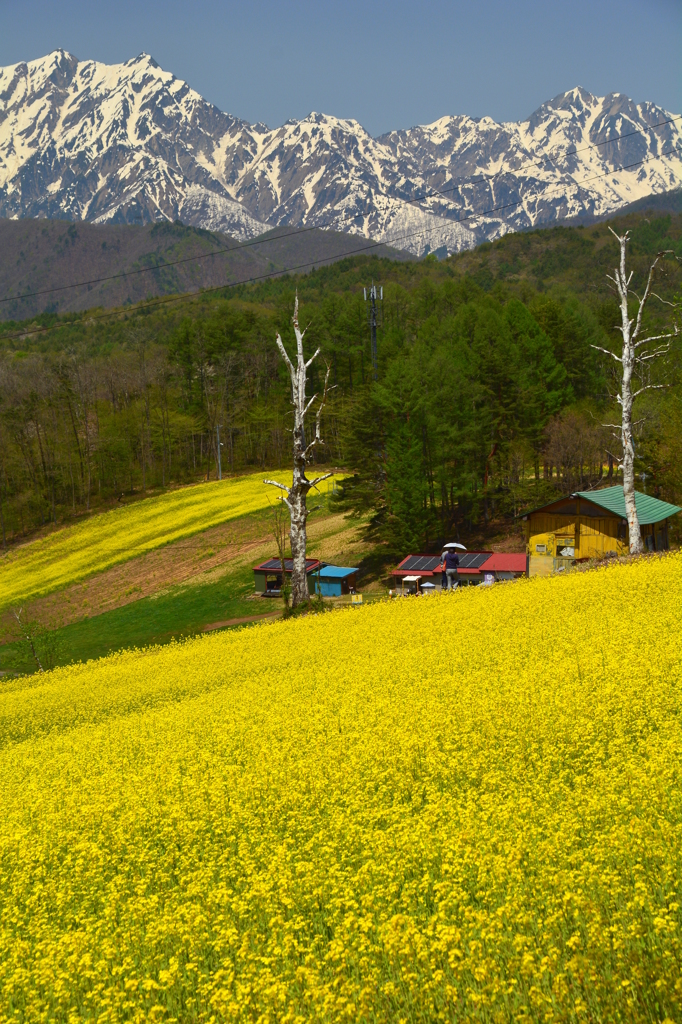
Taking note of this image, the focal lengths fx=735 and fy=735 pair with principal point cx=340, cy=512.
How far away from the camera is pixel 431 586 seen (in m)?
44.3

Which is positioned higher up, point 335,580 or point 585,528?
point 585,528

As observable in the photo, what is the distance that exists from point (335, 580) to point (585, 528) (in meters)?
18.3

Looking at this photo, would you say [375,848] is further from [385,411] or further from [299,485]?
[385,411]

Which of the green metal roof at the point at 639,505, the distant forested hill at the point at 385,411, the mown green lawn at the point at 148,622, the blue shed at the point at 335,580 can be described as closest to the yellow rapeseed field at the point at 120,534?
the distant forested hill at the point at 385,411

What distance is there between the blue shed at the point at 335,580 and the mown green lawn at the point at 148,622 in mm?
3716

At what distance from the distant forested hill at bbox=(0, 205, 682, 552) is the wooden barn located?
192 inches

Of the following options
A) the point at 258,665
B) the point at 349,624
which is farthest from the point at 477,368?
the point at 258,665

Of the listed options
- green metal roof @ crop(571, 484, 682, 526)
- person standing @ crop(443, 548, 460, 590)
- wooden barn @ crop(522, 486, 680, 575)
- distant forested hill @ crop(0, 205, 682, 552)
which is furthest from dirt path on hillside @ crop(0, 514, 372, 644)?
green metal roof @ crop(571, 484, 682, 526)

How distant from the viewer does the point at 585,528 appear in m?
41.5

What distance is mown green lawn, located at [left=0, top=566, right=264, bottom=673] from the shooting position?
44781 millimetres

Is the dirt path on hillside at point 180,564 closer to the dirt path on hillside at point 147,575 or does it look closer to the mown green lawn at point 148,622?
the dirt path on hillside at point 147,575

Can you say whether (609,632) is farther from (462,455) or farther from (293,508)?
(462,455)

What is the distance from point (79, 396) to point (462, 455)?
239 ft

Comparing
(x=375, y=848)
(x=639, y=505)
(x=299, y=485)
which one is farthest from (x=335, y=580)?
(x=375, y=848)
